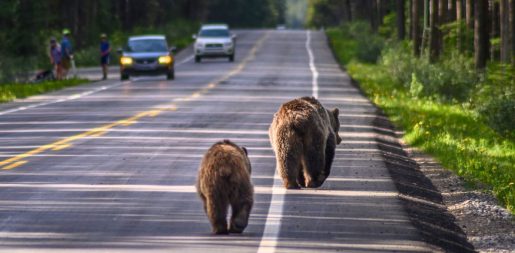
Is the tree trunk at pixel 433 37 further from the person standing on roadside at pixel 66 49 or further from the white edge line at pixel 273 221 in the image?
the white edge line at pixel 273 221

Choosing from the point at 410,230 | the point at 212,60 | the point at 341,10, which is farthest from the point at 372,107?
the point at 341,10

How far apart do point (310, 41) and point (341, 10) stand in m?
81.4

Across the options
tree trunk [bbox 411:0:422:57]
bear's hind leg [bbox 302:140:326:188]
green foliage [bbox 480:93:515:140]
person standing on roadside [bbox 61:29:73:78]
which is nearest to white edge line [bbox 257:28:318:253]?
bear's hind leg [bbox 302:140:326:188]

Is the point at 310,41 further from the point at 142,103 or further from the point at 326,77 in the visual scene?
the point at 142,103

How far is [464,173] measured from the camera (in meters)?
18.0

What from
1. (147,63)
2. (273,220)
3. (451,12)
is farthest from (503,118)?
(451,12)

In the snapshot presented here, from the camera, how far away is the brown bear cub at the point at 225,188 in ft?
34.9

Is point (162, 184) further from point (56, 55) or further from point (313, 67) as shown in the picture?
point (313, 67)

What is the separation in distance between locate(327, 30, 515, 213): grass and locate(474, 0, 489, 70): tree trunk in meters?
2.66

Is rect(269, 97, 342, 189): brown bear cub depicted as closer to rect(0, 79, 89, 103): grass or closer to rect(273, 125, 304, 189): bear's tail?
rect(273, 125, 304, 189): bear's tail

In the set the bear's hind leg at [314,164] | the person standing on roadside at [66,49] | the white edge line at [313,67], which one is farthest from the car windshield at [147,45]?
the bear's hind leg at [314,164]

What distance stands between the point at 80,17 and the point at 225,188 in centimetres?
7820

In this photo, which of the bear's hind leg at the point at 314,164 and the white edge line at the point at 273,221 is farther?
the bear's hind leg at the point at 314,164

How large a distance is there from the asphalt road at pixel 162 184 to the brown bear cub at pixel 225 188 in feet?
0.64
